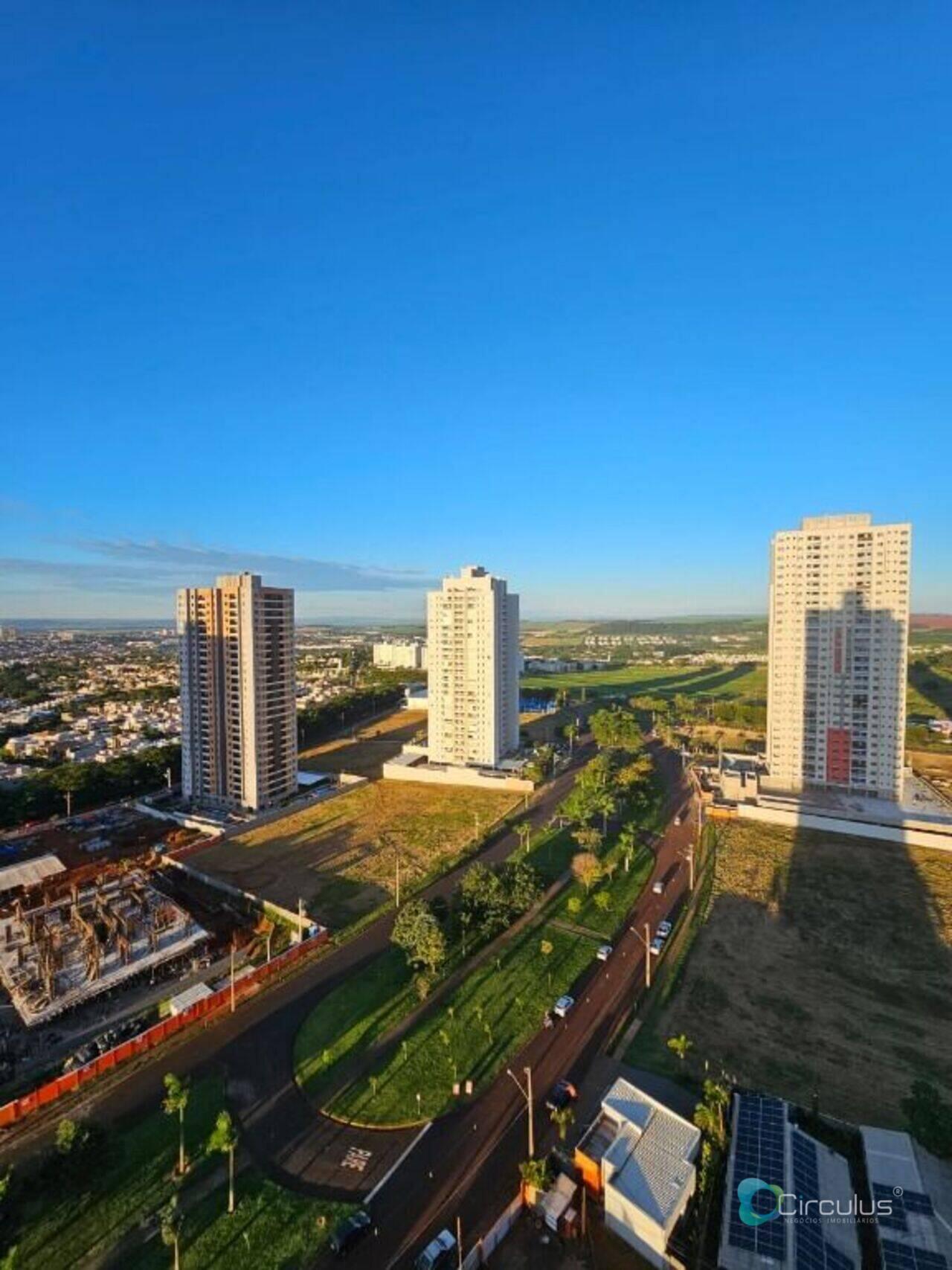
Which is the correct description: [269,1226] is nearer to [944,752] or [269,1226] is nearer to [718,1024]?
[718,1024]

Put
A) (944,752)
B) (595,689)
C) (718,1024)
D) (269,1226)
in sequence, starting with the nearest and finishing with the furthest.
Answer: (269,1226) → (718,1024) → (944,752) → (595,689)

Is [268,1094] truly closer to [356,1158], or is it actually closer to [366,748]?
[356,1158]

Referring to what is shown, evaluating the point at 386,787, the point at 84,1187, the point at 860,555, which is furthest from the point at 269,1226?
the point at 860,555

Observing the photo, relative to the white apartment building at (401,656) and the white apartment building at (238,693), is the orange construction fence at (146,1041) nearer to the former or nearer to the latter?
the white apartment building at (238,693)

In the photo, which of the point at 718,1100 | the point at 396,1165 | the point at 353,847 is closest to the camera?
the point at 396,1165

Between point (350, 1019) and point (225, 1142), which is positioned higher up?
point (225, 1142)

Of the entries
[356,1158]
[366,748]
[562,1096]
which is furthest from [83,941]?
[366,748]

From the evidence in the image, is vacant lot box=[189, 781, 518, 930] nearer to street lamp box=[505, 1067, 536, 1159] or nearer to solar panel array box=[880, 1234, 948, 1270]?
street lamp box=[505, 1067, 536, 1159]
